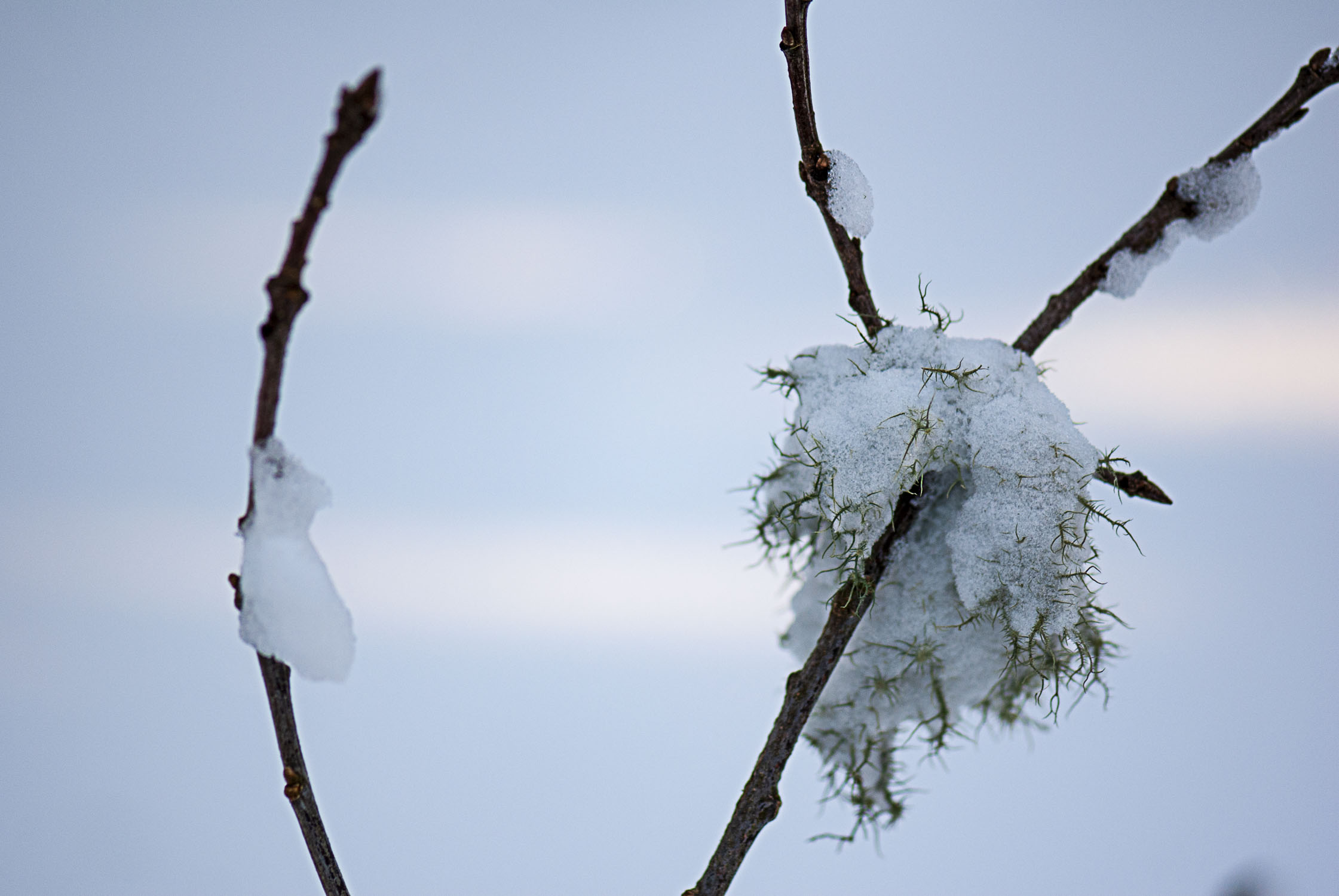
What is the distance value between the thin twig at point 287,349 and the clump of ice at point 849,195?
21 cm

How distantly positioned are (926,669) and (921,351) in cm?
15

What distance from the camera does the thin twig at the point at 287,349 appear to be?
22cm

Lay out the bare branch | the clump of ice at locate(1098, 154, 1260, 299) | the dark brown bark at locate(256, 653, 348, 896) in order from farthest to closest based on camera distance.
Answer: the clump of ice at locate(1098, 154, 1260, 299)
the dark brown bark at locate(256, 653, 348, 896)
the bare branch

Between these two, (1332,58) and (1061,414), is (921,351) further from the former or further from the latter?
(1332,58)

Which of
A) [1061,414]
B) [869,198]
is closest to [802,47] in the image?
[869,198]

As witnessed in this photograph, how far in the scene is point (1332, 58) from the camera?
0.40m

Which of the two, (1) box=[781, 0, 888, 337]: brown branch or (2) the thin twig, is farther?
(1) box=[781, 0, 888, 337]: brown branch

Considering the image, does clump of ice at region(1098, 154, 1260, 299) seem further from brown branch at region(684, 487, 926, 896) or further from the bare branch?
the bare branch

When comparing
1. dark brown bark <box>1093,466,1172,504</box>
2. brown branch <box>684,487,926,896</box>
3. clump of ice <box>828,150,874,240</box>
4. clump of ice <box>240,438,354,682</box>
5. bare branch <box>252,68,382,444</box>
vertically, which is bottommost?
brown branch <box>684,487,926,896</box>

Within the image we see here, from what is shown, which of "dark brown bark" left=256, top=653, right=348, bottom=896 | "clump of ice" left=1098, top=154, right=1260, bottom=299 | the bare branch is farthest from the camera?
"clump of ice" left=1098, top=154, right=1260, bottom=299

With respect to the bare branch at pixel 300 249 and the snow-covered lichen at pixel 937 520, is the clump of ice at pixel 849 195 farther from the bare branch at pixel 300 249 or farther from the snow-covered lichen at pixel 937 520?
the bare branch at pixel 300 249

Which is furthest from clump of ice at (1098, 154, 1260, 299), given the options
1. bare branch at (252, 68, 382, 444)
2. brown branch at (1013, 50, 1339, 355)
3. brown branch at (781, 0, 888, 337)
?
bare branch at (252, 68, 382, 444)

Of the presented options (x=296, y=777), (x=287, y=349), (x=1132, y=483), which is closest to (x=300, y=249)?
(x=287, y=349)

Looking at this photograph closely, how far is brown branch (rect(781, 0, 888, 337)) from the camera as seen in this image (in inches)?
13.9
